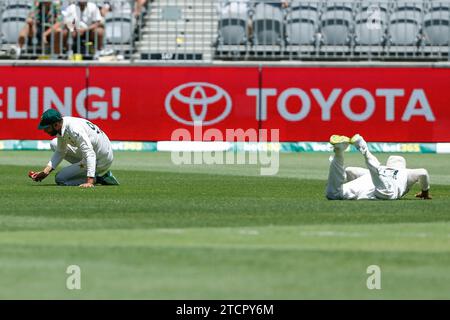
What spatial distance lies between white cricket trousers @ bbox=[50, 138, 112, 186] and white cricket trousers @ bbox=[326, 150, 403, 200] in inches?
169

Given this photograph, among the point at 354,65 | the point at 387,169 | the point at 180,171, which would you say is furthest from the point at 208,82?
the point at 387,169

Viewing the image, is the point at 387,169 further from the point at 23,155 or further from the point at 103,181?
the point at 23,155

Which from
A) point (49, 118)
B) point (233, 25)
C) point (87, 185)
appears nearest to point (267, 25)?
point (233, 25)

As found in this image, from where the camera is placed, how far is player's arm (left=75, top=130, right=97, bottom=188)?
1689cm

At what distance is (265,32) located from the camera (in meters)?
30.2

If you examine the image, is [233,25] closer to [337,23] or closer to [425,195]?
[337,23]

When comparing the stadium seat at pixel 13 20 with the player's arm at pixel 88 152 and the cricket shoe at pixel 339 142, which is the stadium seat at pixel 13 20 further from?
the cricket shoe at pixel 339 142

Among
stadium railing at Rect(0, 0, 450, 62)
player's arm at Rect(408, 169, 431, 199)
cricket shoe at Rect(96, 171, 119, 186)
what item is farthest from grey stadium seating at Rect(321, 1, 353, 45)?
player's arm at Rect(408, 169, 431, 199)

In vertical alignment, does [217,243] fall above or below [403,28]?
below

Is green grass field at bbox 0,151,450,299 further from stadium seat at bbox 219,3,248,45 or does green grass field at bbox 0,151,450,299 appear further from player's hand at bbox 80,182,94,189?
stadium seat at bbox 219,3,248,45

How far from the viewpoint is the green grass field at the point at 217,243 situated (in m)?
7.95

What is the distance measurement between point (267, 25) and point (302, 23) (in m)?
0.89

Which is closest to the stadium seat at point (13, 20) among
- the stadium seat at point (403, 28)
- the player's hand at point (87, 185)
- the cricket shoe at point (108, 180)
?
the stadium seat at point (403, 28)
